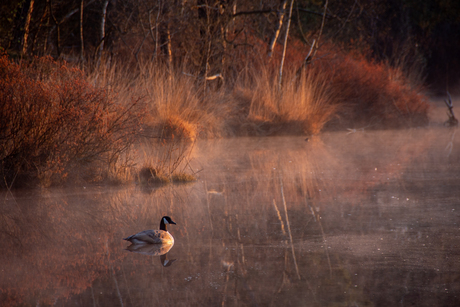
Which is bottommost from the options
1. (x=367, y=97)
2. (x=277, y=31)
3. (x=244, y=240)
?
(x=367, y=97)

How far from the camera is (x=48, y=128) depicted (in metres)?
6.75

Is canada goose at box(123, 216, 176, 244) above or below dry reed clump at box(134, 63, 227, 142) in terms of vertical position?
above

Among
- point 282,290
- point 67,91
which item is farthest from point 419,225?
point 67,91

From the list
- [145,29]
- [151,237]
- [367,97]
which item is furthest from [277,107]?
[151,237]

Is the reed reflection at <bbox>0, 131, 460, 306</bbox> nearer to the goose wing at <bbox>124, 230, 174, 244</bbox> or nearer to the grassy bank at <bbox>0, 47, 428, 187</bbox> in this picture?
the goose wing at <bbox>124, 230, 174, 244</bbox>

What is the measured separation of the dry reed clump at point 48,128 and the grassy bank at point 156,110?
0.5 inches

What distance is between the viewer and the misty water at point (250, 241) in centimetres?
361

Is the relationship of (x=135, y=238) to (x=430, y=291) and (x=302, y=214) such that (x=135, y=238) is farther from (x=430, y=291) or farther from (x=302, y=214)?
(x=430, y=291)

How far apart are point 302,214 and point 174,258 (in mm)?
1822

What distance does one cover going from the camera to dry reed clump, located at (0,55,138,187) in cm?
668

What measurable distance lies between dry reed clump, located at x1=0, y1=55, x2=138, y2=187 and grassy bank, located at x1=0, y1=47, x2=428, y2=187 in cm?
1

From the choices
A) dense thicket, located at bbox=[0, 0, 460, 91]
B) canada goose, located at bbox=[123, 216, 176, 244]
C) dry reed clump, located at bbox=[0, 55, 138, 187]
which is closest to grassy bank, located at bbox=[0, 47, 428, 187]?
dry reed clump, located at bbox=[0, 55, 138, 187]

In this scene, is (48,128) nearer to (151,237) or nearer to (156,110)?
(151,237)

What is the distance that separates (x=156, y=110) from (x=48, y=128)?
4.73 meters
